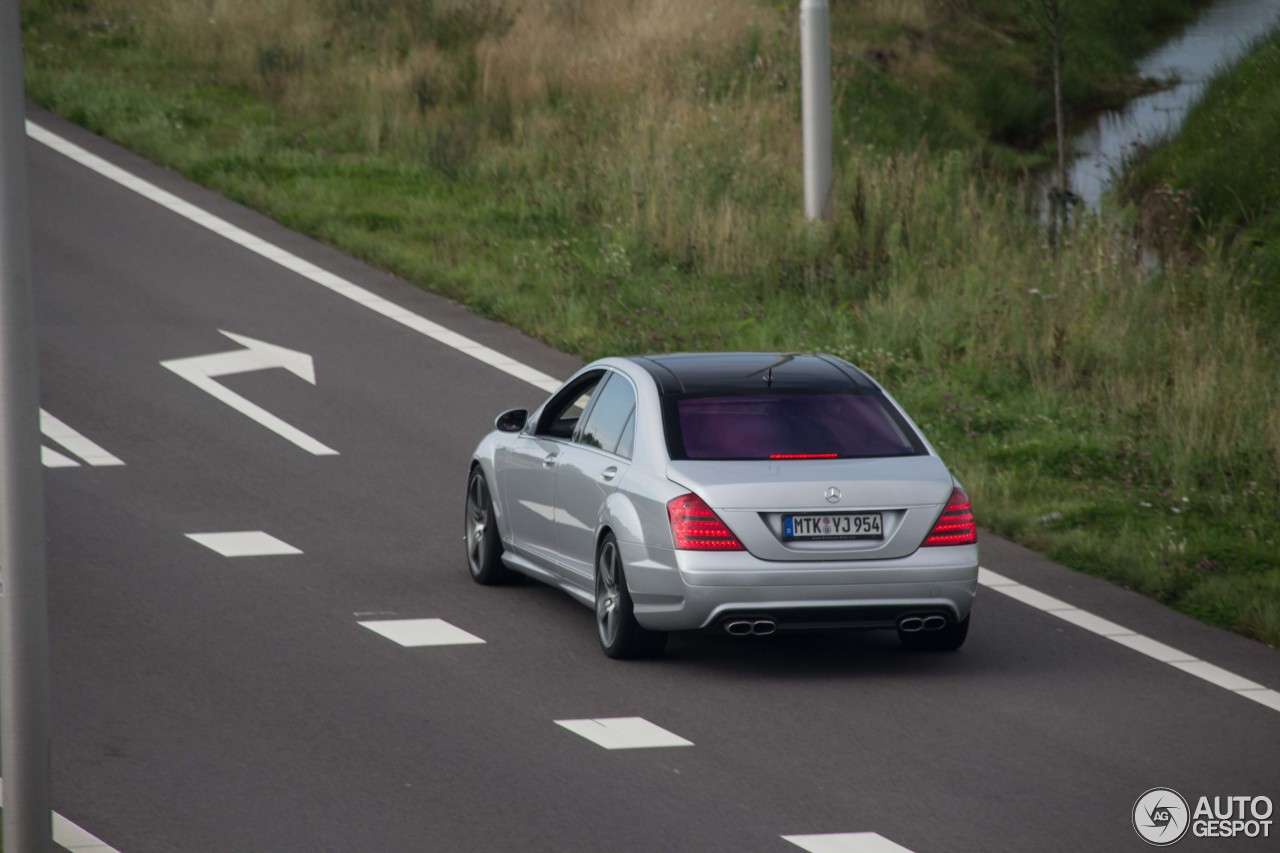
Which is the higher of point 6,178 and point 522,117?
point 6,178

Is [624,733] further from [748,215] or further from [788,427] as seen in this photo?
[748,215]

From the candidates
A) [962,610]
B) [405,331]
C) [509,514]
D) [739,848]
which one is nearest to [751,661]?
[962,610]

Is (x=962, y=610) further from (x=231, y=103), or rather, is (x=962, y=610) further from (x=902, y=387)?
(x=231, y=103)

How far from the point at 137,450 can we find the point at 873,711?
23.6 ft

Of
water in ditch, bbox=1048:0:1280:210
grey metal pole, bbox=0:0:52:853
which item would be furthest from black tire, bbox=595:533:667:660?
water in ditch, bbox=1048:0:1280:210

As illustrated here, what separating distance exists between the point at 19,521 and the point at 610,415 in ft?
16.4

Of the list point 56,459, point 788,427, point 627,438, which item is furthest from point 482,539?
point 56,459

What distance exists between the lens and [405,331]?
18.0 metres

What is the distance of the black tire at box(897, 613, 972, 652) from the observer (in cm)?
1000

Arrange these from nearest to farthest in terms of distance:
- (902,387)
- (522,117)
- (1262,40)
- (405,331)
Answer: (902,387) → (405,331) → (522,117) → (1262,40)

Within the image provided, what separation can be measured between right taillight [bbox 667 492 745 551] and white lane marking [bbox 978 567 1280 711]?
2.20 meters

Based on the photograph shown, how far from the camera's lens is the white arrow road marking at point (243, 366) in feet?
51.6

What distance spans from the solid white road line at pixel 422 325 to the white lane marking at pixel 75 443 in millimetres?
3501

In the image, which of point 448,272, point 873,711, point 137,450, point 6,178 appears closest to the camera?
point 6,178
